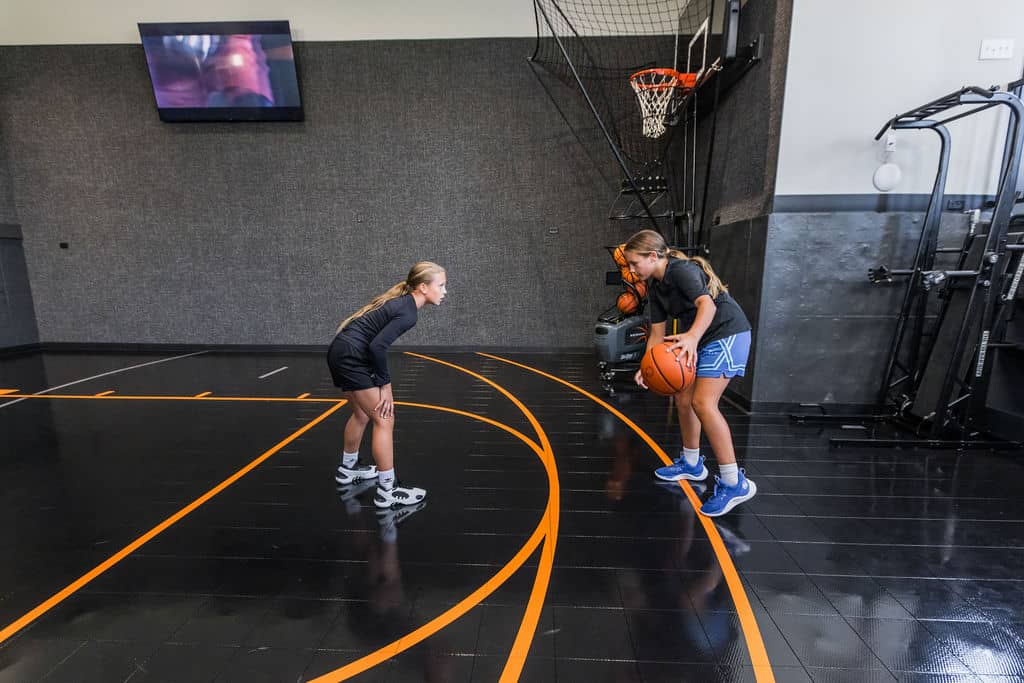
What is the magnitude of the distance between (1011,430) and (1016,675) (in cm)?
256

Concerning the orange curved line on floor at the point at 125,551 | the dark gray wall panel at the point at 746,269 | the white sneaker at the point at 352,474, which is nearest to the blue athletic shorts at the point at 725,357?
the dark gray wall panel at the point at 746,269

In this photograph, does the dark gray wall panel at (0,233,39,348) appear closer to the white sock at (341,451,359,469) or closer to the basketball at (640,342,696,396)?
the white sock at (341,451,359,469)

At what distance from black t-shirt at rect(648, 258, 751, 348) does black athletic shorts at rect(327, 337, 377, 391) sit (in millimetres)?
1538

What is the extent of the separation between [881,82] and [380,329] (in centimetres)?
405

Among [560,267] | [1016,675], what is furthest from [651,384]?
[560,267]

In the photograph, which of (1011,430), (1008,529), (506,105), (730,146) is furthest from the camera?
(506,105)

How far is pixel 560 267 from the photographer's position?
261 inches

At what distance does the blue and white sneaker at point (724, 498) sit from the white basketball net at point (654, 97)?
4.11 m

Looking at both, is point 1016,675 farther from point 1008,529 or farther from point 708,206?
point 708,206

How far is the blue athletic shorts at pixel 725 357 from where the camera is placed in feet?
7.74

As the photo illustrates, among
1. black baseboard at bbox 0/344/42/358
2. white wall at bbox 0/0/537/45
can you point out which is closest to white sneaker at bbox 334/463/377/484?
white wall at bbox 0/0/537/45

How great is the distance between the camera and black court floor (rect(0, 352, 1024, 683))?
1569mm

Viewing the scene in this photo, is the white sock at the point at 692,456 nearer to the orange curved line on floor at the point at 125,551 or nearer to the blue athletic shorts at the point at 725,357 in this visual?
the blue athletic shorts at the point at 725,357

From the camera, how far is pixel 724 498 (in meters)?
2.43
